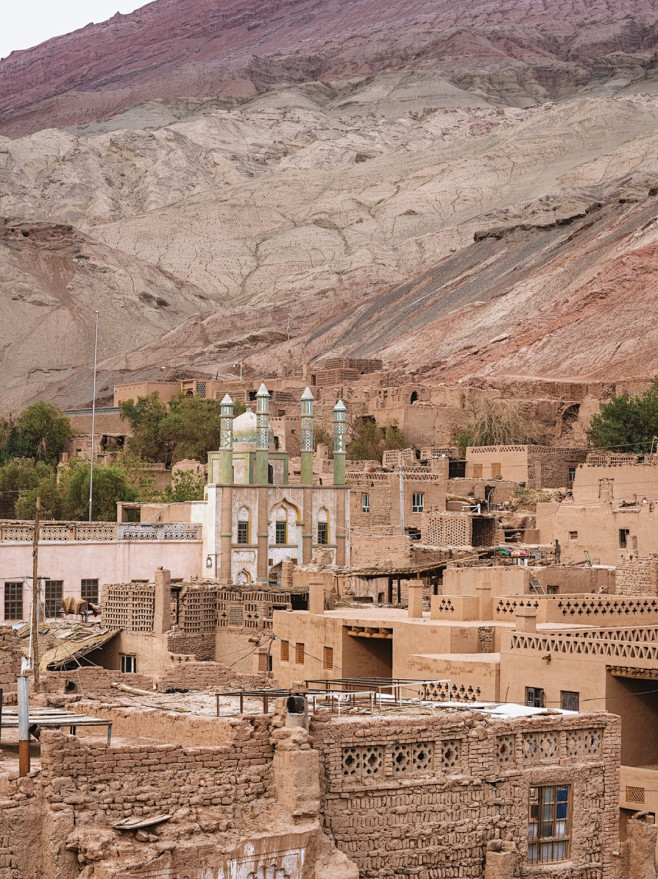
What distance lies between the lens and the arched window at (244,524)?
41.1 meters

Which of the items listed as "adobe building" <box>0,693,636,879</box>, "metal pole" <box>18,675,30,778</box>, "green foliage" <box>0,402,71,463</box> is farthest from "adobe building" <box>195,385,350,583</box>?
"green foliage" <box>0,402,71,463</box>

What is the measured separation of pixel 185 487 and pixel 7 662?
42665 millimetres

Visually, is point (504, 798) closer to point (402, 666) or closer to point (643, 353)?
point (402, 666)

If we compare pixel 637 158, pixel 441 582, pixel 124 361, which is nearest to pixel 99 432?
pixel 124 361

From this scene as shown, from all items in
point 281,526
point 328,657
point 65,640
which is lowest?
point 328,657

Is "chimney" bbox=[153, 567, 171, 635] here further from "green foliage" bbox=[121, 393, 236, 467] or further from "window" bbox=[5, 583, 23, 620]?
"green foliage" bbox=[121, 393, 236, 467]

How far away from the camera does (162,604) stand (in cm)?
3266

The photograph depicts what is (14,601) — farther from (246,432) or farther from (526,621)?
(526,621)

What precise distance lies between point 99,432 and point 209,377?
59.7 feet

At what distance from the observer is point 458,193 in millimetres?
173625

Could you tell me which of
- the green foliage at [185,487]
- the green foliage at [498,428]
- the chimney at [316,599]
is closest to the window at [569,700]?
the chimney at [316,599]

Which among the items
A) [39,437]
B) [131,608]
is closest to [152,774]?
[131,608]

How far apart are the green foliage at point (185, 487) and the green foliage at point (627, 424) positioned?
15453 millimetres

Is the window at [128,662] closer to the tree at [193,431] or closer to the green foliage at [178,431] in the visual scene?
the green foliage at [178,431]
